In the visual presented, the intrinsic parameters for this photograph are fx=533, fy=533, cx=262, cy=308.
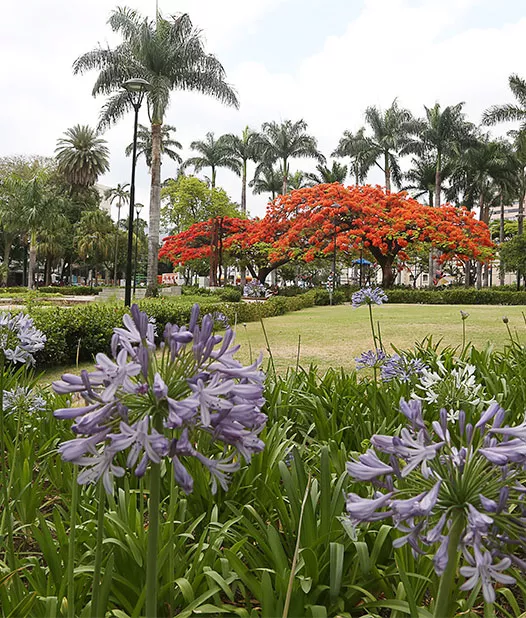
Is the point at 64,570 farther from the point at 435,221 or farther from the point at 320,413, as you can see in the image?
the point at 435,221

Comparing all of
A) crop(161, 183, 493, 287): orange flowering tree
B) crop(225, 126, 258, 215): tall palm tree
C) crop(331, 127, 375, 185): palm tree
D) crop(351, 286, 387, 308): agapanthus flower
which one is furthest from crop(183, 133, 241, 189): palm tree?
crop(351, 286, 387, 308): agapanthus flower

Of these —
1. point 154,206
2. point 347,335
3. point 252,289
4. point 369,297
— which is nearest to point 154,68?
point 154,206

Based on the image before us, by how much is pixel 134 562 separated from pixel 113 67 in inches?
878

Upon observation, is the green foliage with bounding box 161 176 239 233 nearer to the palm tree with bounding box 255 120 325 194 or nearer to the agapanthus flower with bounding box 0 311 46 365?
the palm tree with bounding box 255 120 325 194

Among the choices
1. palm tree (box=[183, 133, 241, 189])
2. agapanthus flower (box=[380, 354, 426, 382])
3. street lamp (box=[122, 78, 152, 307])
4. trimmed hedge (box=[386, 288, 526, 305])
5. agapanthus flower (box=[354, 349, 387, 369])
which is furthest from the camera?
palm tree (box=[183, 133, 241, 189])

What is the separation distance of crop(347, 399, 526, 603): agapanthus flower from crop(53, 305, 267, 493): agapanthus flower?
197 millimetres

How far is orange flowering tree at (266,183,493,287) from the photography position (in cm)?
2514

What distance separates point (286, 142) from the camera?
1551 inches

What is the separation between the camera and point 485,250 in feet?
87.4

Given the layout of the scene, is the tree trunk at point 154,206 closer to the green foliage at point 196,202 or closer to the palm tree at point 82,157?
the green foliage at point 196,202

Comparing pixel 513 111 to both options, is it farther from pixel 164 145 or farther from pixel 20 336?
pixel 20 336

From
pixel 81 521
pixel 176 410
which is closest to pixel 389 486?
pixel 176 410

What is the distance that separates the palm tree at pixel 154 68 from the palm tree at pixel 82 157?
29.0 m

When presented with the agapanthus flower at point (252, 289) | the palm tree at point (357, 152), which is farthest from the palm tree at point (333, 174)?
the agapanthus flower at point (252, 289)
